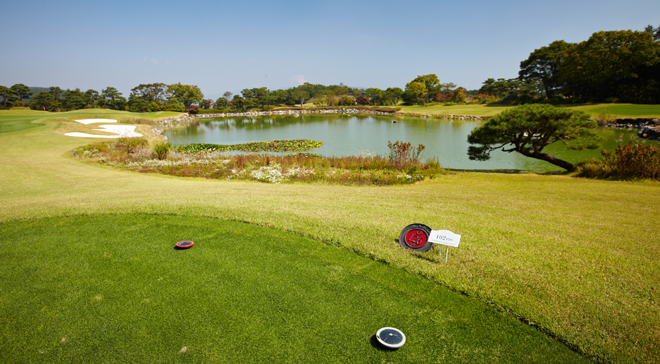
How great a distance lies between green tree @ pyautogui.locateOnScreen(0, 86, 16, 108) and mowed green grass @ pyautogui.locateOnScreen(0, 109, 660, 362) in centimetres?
5413

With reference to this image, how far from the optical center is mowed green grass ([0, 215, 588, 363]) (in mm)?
2641

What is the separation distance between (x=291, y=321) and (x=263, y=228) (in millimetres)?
2631

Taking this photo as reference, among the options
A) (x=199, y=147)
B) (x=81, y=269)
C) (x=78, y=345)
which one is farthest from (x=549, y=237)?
(x=199, y=147)

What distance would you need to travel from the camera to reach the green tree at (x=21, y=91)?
165 feet

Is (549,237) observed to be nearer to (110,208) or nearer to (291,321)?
(291,321)

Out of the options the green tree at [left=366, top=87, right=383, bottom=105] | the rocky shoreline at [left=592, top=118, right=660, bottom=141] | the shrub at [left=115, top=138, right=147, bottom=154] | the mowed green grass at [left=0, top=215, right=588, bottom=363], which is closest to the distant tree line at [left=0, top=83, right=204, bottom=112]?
the shrub at [left=115, top=138, right=147, bottom=154]

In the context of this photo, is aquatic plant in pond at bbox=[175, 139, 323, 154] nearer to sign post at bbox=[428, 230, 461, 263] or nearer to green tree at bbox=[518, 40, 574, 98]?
sign post at bbox=[428, 230, 461, 263]

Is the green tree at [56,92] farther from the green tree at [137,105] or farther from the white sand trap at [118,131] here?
the white sand trap at [118,131]

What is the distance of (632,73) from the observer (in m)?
38.8

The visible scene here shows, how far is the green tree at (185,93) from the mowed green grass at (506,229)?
249ft

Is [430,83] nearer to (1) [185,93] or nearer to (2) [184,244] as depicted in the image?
(1) [185,93]

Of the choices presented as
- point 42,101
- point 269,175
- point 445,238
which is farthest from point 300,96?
point 445,238

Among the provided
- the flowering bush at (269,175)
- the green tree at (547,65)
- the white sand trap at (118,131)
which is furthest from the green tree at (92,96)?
the green tree at (547,65)

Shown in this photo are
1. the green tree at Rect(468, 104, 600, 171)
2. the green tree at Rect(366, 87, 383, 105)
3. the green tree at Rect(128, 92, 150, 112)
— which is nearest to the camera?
the green tree at Rect(468, 104, 600, 171)
